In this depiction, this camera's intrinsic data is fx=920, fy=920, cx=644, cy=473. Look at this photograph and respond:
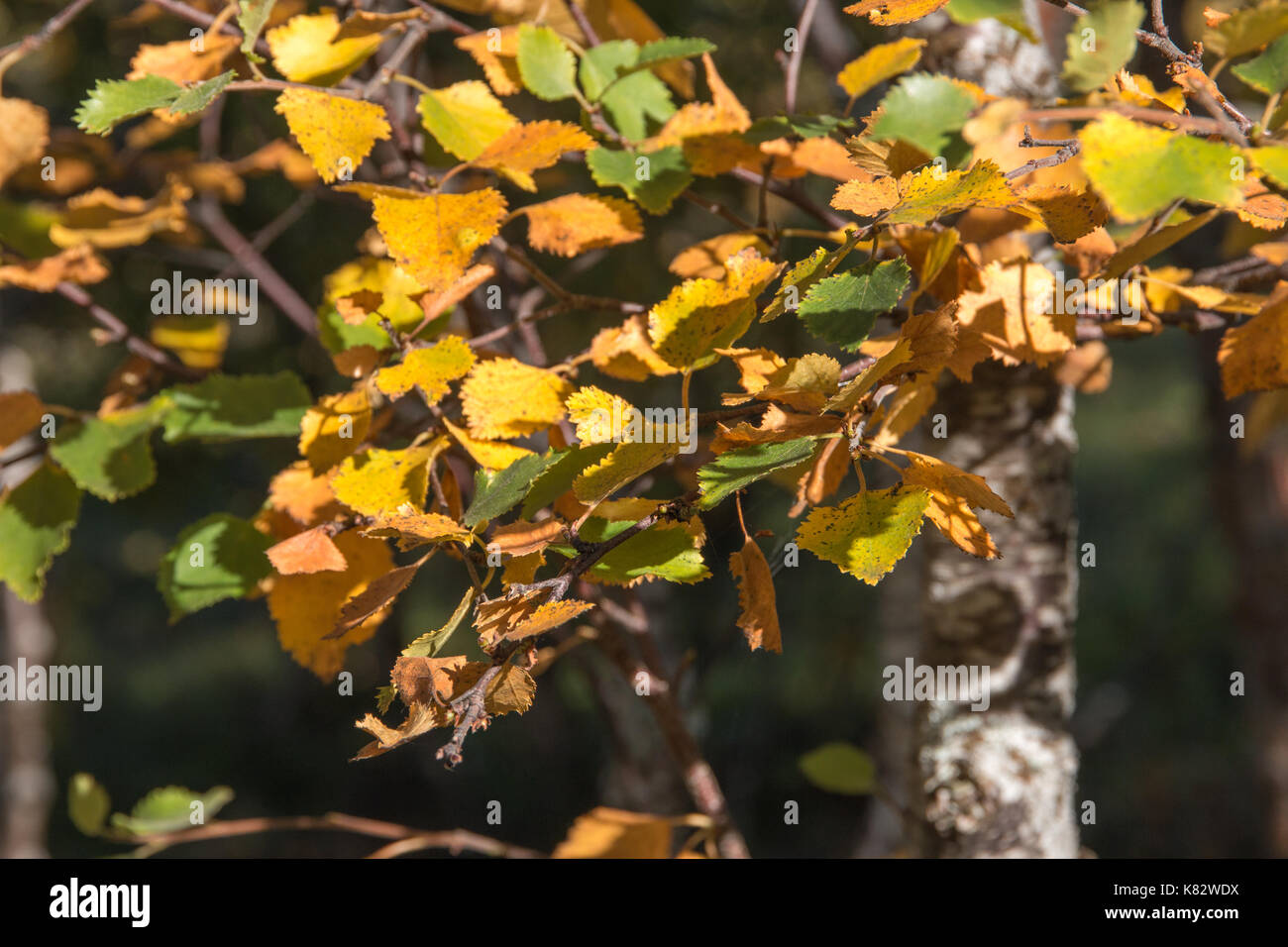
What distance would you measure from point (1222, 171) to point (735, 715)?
48.2 inches

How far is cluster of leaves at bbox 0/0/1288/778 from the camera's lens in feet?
1.19

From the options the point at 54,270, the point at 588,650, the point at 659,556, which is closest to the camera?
the point at 659,556

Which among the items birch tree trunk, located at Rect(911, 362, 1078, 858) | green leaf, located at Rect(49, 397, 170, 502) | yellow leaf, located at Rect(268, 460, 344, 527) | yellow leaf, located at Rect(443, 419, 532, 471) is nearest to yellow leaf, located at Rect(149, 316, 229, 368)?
green leaf, located at Rect(49, 397, 170, 502)

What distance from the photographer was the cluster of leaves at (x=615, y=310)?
0.36 metres

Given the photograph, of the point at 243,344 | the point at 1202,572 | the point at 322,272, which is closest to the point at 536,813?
the point at 243,344

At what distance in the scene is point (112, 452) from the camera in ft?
1.90

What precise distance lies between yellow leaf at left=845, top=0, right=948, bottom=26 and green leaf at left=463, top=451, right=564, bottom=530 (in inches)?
9.9

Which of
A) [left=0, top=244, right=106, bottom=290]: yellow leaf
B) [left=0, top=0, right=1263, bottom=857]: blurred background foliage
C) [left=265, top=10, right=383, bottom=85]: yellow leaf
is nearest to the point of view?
[left=265, top=10, right=383, bottom=85]: yellow leaf

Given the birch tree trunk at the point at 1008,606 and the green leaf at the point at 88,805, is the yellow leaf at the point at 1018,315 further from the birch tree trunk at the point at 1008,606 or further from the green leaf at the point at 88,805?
the green leaf at the point at 88,805

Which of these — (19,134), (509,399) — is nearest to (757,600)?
(509,399)

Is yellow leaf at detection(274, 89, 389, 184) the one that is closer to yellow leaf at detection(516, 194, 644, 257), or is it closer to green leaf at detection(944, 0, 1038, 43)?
yellow leaf at detection(516, 194, 644, 257)

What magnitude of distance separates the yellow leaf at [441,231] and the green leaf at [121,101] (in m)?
0.13

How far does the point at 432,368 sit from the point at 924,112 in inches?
10.1

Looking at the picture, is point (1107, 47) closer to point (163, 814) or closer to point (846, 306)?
point (846, 306)
